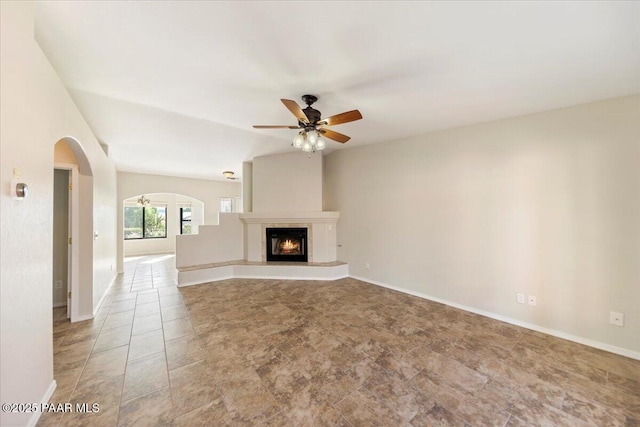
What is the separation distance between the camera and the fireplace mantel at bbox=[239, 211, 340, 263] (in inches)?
211

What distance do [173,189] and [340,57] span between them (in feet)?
24.6

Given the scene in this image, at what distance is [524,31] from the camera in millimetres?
1701

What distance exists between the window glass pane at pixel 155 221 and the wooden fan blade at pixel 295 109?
8.73 meters

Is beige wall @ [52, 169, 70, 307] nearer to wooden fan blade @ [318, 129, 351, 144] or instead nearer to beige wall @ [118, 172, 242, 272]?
beige wall @ [118, 172, 242, 272]

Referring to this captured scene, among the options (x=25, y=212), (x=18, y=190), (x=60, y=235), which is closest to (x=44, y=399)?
(x=25, y=212)

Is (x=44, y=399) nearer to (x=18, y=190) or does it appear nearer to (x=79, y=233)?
(x=18, y=190)

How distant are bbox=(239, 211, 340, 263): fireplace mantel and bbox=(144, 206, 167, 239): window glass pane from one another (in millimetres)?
5510

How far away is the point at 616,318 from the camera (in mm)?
2502

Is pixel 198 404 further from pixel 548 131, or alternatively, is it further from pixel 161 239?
pixel 161 239

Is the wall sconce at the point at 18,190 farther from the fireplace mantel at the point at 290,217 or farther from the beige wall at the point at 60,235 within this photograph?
the fireplace mantel at the point at 290,217

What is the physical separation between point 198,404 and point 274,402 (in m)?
0.56

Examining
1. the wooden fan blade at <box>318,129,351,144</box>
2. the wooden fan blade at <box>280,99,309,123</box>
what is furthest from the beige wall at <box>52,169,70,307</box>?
the wooden fan blade at <box>318,129,351,144</box>

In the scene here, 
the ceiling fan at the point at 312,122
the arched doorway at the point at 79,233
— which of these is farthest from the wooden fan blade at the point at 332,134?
the arched doorway at the point at 79,233

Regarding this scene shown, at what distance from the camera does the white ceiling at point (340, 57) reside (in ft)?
5.16
